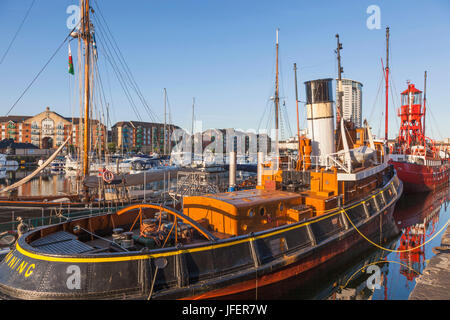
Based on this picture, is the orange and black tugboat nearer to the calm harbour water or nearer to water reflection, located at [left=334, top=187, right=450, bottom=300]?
the calm harbour water

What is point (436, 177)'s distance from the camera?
3584 centimetres

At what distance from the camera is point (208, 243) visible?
24.5 feet

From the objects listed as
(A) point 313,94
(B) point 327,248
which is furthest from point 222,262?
(A) point 313,94

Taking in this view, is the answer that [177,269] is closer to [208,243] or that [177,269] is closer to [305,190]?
[208,243]

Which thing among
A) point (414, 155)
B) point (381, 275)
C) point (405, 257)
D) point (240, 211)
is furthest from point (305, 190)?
point (414, 155)

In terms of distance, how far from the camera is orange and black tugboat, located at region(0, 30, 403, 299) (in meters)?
6.32

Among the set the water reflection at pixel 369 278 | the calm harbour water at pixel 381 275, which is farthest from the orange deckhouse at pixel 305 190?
the calm harbour water at pixel 381 275

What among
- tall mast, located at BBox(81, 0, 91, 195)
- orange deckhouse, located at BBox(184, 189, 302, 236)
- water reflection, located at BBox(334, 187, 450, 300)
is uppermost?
tall mast, located at BBox(81, 0, 91, 195)

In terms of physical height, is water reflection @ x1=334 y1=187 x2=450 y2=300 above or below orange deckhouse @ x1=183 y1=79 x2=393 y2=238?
below

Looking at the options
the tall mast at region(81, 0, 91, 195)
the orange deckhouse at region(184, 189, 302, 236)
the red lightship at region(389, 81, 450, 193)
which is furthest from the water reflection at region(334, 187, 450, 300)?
the tall mast at region(81, 0, 91, 195)

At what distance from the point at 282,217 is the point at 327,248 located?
2116 mm

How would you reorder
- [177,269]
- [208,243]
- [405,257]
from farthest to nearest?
[405,257], [208,243], [177,269]

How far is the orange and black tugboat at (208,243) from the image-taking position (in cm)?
632

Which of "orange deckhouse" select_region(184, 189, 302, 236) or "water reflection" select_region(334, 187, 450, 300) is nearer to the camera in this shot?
"orange deckhouse" select_region(184, 189, 302, 236)
